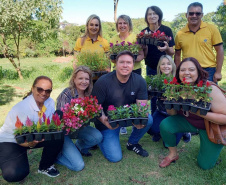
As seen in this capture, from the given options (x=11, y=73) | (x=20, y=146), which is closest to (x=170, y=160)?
(x=20, y=146)

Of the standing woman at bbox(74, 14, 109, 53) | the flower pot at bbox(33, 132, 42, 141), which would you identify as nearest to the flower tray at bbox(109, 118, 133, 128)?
the flower pot at bbox(33, 132, 42, 141)

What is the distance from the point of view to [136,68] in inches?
150

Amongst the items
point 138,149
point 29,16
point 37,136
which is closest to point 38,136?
point 37,136

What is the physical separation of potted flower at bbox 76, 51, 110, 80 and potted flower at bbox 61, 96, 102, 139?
3.31 ft

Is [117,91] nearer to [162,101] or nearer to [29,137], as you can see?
[162,101]

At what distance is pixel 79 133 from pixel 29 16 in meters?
7.03

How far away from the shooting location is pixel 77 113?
2.59 metres

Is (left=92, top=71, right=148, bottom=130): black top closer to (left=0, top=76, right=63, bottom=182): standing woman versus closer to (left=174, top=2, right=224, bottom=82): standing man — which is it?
(left=0, top=76, right=63, bottom=182): standing woman

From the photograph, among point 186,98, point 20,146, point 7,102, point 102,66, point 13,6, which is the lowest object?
point 7,102

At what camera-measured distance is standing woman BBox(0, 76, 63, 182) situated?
246cm

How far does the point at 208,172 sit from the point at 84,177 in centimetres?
172

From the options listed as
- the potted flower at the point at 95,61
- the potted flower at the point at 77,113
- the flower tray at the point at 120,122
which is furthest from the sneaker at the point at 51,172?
the potted flower at the point at 95,61

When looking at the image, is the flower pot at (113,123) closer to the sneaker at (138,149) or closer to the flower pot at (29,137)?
the sneaker at (138,149)

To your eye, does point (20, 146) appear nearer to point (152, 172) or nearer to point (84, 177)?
point (84, 177)
